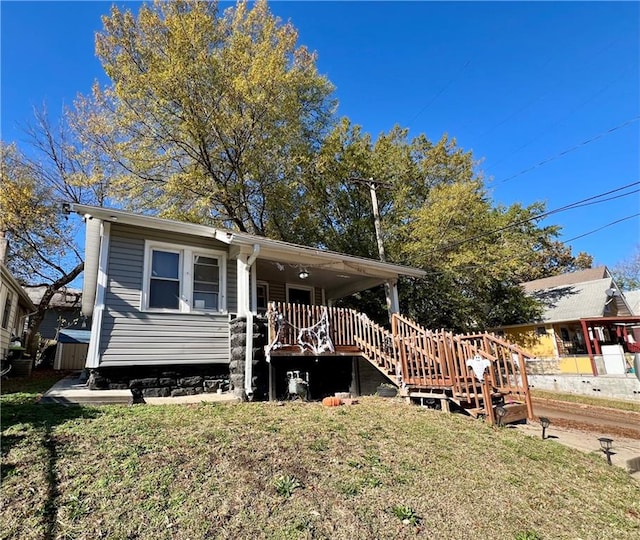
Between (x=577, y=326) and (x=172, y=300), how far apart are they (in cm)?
2343

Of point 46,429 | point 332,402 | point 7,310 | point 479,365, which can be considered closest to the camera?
point 46,429

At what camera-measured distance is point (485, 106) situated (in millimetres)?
15773

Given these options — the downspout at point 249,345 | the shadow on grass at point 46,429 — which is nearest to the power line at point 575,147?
the downspout at point 249,345

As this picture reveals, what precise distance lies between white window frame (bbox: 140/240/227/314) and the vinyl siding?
86mm

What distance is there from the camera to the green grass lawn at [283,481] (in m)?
2.71

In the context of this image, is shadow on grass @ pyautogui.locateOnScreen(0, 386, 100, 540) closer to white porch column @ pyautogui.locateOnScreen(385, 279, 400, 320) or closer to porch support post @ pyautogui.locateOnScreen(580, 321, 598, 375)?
white porch column @ pyautogui.locateOnScreen(385, 279, 400, 320)

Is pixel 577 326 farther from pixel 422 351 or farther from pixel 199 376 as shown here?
pixel 199 376

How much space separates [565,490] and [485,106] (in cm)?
1585

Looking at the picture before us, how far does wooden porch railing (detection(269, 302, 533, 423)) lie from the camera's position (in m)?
6.55

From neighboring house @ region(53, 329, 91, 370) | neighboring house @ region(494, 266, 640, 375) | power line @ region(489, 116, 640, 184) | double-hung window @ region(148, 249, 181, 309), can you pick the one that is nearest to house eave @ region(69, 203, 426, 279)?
double-hung window @ region(148, 249, 181, 309)

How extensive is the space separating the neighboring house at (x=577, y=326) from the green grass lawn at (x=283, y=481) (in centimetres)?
1770

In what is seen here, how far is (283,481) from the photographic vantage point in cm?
334

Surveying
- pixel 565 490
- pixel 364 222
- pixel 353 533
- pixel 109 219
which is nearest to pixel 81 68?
pixel 109 219

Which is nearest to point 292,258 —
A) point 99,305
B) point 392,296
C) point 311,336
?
point 311,336
